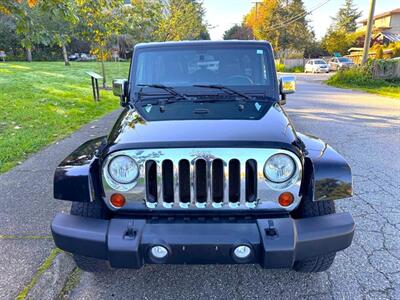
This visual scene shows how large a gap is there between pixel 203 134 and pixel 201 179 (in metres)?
0.29

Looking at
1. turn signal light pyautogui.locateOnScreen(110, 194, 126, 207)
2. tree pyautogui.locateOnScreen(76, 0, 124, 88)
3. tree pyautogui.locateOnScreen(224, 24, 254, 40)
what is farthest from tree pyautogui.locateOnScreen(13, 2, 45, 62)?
tree pyautogui.locateOnScreen(224, 24, 254, 40)

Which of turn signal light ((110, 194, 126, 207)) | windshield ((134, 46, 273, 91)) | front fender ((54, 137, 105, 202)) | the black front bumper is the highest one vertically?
windshield ((134, 46, 273, 91))

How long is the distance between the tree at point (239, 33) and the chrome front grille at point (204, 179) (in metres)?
53.1

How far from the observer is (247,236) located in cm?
205

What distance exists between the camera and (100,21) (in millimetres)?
10219

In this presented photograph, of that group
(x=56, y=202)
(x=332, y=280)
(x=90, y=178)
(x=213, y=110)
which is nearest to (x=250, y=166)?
(x=213, y=110)

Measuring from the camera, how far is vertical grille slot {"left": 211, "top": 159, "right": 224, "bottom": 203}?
2162 mm

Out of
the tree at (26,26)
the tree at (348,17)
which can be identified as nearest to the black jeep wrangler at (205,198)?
the tree at (26,26)

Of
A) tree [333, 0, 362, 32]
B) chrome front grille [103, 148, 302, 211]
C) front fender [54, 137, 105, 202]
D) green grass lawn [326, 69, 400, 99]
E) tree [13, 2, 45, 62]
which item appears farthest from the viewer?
tree [333, 0, 362, 32]

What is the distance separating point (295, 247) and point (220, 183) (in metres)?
0.56

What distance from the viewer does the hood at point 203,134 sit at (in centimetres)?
218

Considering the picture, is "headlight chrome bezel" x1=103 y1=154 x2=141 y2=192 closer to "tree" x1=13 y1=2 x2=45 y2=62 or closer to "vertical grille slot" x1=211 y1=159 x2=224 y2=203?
"vertical grille slot" x1=211 y1=159 x2=224 y2=203

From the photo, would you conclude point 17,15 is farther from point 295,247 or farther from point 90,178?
point 295,247

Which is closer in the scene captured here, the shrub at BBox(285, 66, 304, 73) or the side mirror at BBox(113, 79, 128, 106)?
the side mirror at BBox(113, 79, 128, 106)
